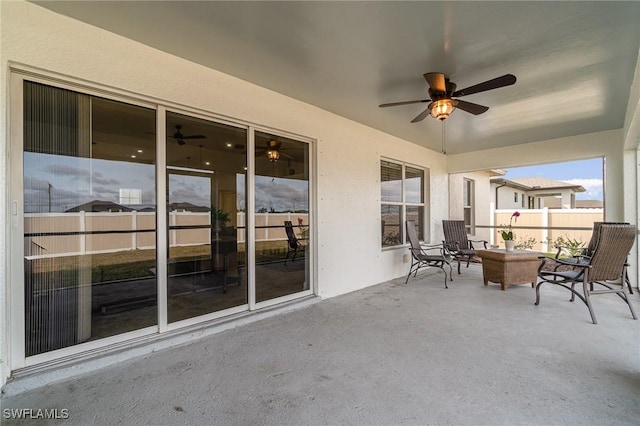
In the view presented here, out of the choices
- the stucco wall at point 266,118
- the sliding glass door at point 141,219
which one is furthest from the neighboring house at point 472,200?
the sliding glass door at point 141,219

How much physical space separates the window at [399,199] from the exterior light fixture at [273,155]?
7.20 feet

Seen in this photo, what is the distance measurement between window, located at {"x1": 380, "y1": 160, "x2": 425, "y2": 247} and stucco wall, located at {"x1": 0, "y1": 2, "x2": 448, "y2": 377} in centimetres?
22

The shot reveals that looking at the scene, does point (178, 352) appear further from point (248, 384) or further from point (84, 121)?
point (84, 121)

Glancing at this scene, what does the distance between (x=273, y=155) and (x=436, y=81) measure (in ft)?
6.65

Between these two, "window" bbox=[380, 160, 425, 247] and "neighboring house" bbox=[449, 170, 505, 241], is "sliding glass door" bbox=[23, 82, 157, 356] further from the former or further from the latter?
"neighboring house" bbox=[449, 170, 505, 241]

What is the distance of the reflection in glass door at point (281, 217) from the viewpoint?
3.37 meters

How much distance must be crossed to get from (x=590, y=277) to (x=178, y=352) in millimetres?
4461

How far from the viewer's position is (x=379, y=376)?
77.7 inches

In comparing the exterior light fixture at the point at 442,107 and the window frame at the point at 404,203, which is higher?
the exterior light fixture at the point at 442,107

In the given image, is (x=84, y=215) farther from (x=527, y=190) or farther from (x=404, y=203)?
(x=527, y=190)

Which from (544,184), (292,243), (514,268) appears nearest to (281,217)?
(292,243)

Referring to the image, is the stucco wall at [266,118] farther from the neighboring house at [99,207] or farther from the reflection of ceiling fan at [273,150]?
the neighboring house at [99,207]

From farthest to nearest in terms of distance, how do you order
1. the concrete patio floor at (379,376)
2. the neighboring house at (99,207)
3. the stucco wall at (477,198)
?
1. the stucco wall at (477,198)
2. the neighboring house at (99,207)
3. the concrete patio floor at (379,376)

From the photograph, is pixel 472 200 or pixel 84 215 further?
pixel 472 200
